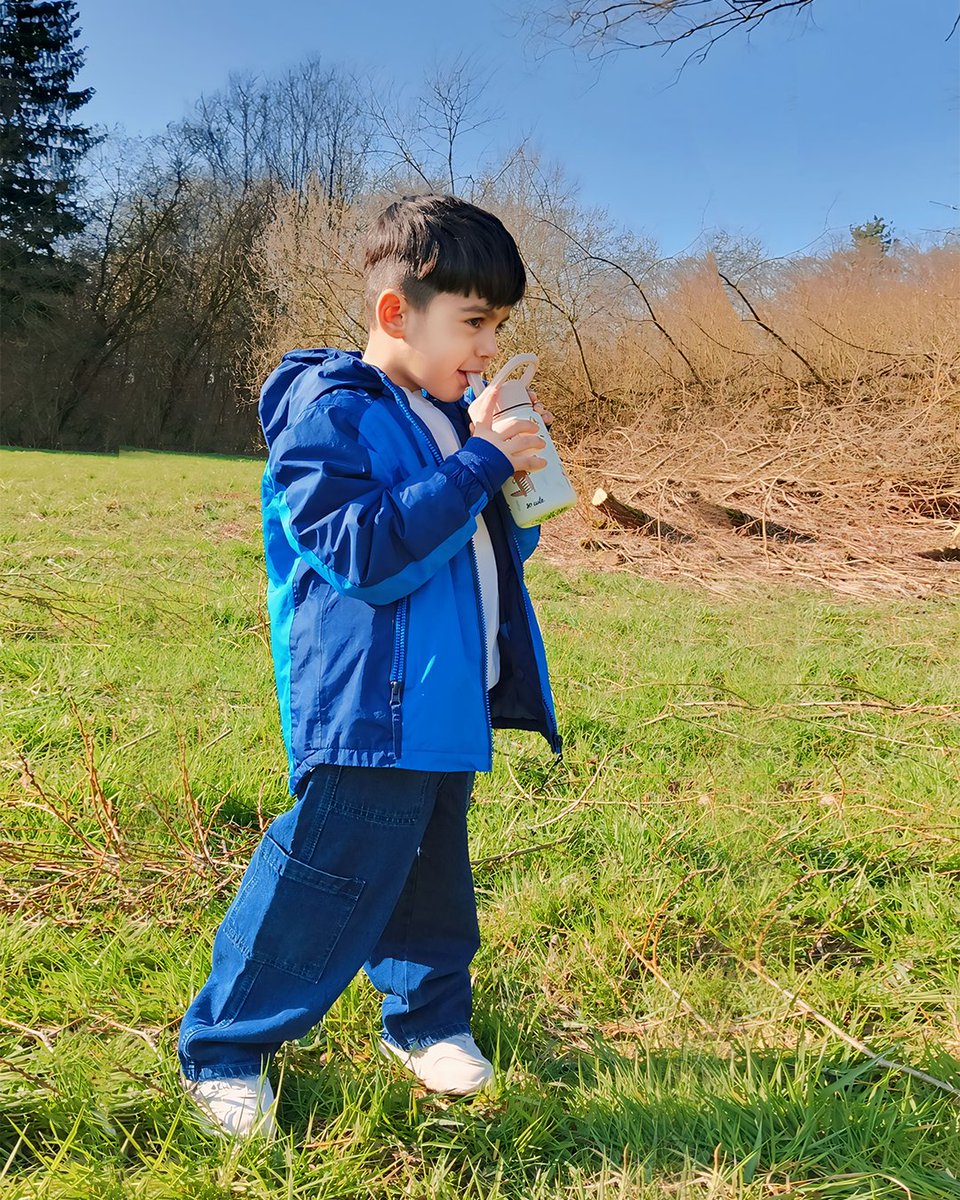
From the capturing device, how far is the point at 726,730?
124 inches

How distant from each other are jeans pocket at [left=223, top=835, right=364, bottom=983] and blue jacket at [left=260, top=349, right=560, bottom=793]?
16 cm

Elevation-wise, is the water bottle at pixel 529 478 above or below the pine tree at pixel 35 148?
below

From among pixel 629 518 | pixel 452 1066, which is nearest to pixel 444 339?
pixel 452 1066

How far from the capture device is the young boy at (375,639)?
1.32 metres

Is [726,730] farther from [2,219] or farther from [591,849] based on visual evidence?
[2,219]

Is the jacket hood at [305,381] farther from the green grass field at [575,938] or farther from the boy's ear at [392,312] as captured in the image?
the green grass field at [575,938]

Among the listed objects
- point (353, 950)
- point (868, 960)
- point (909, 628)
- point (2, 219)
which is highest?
point (2, 219)

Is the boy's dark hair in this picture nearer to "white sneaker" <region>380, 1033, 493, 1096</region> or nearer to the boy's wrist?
the boy's wrist

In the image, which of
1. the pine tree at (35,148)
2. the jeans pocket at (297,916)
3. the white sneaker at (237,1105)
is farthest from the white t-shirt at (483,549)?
the pine tree at (35,148)

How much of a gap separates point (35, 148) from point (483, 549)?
27847mm

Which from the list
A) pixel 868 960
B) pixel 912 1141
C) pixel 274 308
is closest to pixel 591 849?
pixel 868 960

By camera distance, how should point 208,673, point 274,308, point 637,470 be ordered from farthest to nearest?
1. point 274,308
2. point 637,470
3. point 208,673

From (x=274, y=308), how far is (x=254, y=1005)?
17.3 meters

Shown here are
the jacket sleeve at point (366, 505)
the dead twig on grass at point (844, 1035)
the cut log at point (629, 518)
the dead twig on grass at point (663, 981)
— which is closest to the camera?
the jacket sleeve at point (366, 505)
